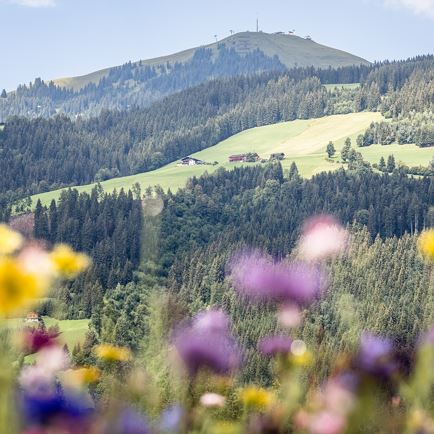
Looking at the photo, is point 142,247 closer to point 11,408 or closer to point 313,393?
Answer: point 313,393

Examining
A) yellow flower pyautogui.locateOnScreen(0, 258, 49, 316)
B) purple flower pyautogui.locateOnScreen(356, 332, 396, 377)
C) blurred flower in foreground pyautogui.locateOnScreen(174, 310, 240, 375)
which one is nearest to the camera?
yellow flower pyautogui.locateOnScreen(0, 258, 49, 316)

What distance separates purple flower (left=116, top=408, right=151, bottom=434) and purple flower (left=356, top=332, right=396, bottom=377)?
0.95 m

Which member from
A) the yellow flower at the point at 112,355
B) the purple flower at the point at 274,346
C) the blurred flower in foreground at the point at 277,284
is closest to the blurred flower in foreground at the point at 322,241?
the blurred flower in foreground at the point at 277,284

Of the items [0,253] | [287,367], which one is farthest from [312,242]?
[0,253]

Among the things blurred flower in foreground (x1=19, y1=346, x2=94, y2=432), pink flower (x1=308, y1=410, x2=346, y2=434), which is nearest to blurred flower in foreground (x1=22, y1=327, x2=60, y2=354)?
blurred flower in foreground (x1=19, y1=346, x2=94, y2=432)

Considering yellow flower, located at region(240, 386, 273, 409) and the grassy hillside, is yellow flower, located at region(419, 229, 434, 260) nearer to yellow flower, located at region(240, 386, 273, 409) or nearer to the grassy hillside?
yellow flower, located at region(240, 386, 273, 409)

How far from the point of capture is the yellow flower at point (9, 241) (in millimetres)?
4007

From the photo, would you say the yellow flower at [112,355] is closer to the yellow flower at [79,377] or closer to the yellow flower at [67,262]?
the yellow flower at [79,377]

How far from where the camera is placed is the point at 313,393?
4.51 m

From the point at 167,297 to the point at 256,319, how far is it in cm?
11678

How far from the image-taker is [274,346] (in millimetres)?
4566

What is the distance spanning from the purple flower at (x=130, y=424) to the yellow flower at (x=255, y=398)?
1.16 metres

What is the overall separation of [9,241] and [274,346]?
4.53ft

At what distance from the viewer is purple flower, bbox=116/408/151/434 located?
3.49m
